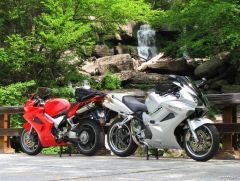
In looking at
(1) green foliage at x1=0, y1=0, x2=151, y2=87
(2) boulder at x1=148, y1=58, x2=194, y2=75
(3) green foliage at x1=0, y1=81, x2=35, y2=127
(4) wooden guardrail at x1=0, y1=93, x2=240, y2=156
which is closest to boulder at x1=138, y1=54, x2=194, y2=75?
(2) boulder at x1=148, y1=58, x2=194, y2=75

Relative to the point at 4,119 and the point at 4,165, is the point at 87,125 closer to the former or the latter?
the point at 4,165

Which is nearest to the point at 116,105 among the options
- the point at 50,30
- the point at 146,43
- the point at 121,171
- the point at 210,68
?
the point at 121,171

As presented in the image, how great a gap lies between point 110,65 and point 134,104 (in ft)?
79.6

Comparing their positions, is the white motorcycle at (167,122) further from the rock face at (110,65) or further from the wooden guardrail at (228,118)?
the rock face at (110,65)

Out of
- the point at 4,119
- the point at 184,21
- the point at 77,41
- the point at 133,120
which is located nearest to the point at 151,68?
the point at 184,21

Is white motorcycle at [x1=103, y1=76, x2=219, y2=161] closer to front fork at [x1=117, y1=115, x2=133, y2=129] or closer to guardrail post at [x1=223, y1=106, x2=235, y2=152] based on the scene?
front fork at [x1=117, y1=115, x2=133, y2=129]

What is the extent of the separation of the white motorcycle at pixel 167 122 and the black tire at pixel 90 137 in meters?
0.18

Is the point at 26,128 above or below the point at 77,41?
below

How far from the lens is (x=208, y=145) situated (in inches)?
265

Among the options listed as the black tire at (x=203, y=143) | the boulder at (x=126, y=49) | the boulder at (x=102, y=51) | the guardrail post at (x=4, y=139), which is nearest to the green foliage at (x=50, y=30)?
the guardrail post at (x=4, y=139)

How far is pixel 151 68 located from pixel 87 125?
24.8m

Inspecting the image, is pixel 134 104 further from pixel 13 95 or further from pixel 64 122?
pixel 13 95

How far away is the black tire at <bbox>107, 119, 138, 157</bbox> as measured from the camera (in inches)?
306

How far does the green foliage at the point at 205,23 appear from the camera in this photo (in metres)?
20.5
